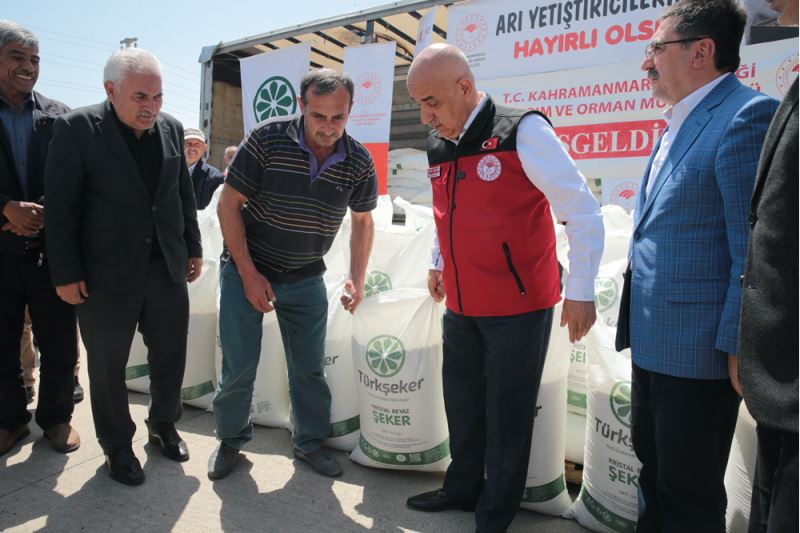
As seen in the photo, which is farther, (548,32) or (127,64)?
(548,32)

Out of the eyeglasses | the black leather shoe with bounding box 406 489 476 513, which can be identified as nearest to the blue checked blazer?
the eyeglasses

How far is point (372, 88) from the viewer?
4371 millimetres

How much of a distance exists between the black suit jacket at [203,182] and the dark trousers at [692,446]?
3.27m

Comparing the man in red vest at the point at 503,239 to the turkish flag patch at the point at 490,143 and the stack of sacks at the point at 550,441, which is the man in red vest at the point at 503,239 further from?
the stack of sacks at the point at 550,441

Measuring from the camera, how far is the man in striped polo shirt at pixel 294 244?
6.23 ft

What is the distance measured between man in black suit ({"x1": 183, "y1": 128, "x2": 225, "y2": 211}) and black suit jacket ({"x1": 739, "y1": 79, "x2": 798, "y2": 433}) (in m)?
3.50

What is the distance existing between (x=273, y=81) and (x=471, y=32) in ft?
6.50

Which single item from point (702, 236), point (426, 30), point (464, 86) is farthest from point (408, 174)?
point (702, 236)

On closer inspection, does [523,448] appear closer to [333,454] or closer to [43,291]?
[333,454]

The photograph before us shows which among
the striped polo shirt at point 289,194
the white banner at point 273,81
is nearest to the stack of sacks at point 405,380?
the striped polo shirt at point 289,194

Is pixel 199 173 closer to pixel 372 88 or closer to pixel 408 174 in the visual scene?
pixel 372 88

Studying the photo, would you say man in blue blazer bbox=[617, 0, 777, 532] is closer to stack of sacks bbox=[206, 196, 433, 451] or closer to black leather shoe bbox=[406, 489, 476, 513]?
black leather shoe bbox=[406, 489, 476, 513]

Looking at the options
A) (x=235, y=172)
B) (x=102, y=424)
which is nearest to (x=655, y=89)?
(x=235, y=172)

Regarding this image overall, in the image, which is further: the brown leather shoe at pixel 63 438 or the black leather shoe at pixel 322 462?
the brown leather shoe at pixel 63 438
